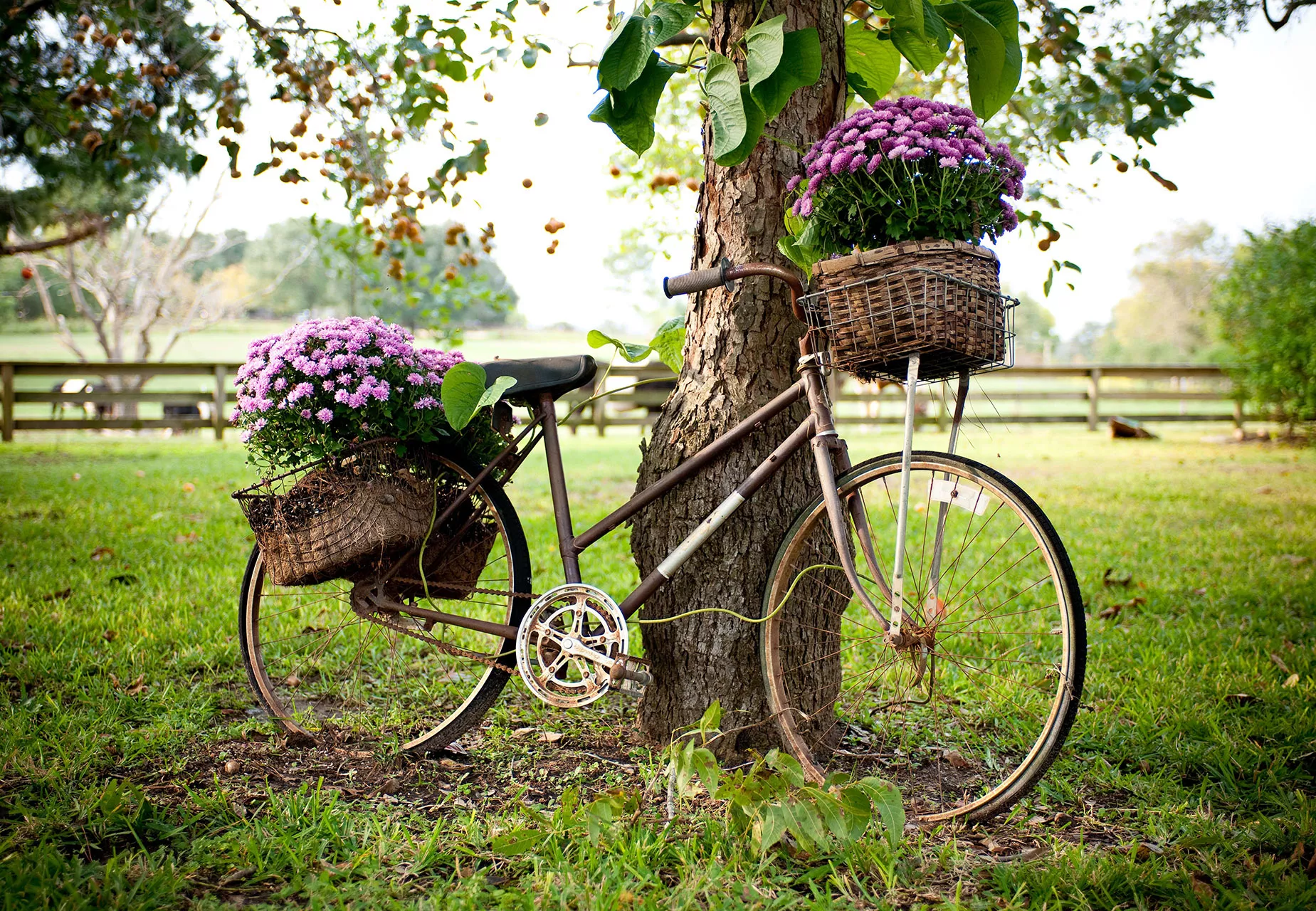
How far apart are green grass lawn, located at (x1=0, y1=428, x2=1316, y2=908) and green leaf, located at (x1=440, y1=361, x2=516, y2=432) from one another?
0.93 m

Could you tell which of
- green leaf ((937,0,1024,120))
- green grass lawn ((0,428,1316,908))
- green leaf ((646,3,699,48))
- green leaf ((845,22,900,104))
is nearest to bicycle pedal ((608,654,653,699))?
green grass lawn ((0,428,1316,908))

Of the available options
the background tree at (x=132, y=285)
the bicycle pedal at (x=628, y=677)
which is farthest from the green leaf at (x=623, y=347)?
the background tree at (x=132, y=285)

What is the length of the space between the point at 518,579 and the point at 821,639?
2.75ft

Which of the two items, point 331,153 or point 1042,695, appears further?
point 331,153

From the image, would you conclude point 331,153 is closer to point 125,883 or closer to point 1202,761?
point 125,883

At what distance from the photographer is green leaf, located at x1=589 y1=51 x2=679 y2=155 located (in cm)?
195

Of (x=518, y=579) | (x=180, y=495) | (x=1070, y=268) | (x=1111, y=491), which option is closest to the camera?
(x=518, y=579)

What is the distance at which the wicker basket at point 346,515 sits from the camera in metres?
2.16

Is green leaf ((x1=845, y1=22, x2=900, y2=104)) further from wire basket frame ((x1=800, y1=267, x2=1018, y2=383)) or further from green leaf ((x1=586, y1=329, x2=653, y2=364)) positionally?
green leaf ((x1=586, y1=329, x2=653, y2=364))

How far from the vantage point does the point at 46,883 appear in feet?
5.29

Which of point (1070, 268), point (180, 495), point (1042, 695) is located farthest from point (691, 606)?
point (180, 495)

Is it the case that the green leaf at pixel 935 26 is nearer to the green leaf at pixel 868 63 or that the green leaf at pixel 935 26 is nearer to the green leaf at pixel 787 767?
the green leaf at pixel 868 63

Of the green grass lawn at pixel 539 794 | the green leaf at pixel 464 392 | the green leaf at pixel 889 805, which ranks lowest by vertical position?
the green grass lawn at pixel 539 794

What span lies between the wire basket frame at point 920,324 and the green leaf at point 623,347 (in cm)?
56
